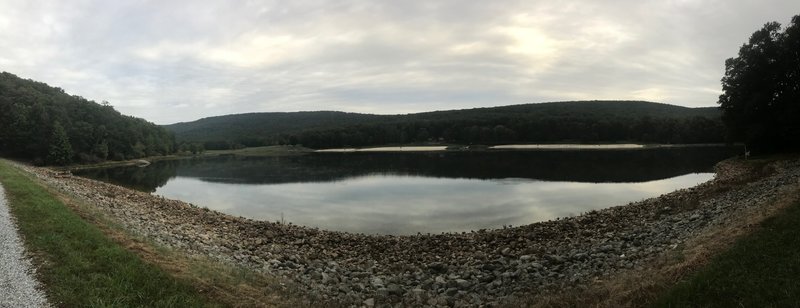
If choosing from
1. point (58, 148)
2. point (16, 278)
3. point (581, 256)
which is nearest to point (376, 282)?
point (581, 256)

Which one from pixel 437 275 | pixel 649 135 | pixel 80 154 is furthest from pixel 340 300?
pixel 649 135

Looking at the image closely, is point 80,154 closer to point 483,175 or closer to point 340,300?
point 483,175

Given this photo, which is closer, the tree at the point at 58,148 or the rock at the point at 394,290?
the rock at the point at 394,290

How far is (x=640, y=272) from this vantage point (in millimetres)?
9852

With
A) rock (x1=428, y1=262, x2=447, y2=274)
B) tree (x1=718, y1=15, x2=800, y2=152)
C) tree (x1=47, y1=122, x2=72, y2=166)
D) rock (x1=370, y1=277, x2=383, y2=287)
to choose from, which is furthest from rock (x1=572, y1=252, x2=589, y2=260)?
tree (x1=47, y1=122, x2=72, y2=166)

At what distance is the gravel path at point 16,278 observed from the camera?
6.82 meters

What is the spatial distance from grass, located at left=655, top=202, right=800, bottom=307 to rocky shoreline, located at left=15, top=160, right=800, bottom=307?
2798 millimetres

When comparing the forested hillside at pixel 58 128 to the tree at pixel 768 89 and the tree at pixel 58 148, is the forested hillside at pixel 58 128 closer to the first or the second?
the tree at pixel 58 148

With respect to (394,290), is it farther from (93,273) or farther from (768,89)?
(768,89)

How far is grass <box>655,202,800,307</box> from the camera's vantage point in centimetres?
670

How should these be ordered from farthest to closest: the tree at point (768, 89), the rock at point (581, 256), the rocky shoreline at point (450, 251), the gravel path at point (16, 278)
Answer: the tree at point (768, 89)
the rock at point (581, 256)
the rocky shoreline at point (450, 251)
the gravel path at point (16, 278)

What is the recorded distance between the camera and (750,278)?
24.1 ft

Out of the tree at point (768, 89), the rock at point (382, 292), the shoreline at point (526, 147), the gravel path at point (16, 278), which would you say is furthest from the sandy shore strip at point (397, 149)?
the gravel path at point (16, 278)

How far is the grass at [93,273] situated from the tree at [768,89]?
47331 millimetres
